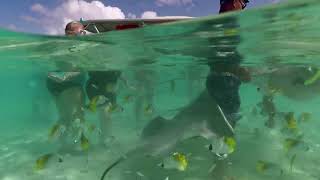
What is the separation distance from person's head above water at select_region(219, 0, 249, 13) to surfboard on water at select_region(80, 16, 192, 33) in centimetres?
156

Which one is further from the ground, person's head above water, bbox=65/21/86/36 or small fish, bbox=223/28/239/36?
person's head above water, bbox=65/21/86/36

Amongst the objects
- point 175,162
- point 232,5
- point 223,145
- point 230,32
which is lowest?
point 175,162

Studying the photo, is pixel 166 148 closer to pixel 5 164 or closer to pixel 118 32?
pixel 118 32

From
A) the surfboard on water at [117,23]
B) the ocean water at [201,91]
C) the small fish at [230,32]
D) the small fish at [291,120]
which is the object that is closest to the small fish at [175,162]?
the ocean water at [201,91]

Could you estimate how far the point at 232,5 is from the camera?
10.1 metres

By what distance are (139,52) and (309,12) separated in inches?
314

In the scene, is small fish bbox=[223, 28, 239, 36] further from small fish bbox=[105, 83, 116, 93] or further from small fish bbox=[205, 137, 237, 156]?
small fish bbox=[205, 137, 237, 156]

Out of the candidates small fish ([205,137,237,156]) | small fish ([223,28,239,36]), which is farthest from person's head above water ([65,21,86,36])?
small fish ([205,137,237,156])

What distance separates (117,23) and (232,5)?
407 centimetres

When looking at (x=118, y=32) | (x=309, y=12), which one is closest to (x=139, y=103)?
(x=118, y=32)

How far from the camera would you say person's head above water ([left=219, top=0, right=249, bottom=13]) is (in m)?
9.95

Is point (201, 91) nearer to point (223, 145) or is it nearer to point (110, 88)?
point (110, 88)

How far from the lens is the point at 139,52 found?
16.5m

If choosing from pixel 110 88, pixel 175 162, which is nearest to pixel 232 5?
pixel 175 162
